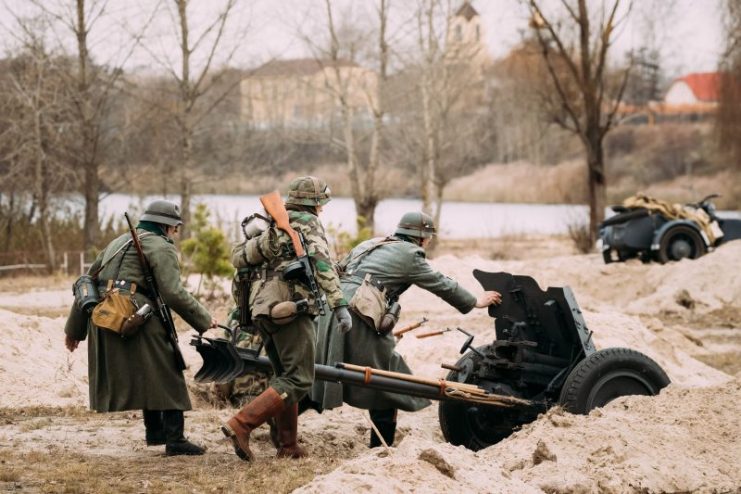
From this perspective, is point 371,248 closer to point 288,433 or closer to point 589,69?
point 288,433

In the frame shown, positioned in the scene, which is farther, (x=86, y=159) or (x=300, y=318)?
(x=86, y=159)

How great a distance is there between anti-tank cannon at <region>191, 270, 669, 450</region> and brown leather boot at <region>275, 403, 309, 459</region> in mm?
311

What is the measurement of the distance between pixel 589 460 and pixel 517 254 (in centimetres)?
2665

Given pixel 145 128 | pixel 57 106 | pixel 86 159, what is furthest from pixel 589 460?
pixel 145 128

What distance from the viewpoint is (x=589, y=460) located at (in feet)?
21.1

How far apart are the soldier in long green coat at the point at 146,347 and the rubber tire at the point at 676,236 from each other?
17.3 metres

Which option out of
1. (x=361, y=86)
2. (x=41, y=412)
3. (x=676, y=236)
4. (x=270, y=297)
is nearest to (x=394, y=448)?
(x=270, y=297)

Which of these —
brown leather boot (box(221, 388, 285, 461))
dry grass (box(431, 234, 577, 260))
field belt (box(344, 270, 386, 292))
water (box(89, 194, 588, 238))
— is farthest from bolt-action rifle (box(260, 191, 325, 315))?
water (box(89, 194, 588, 238))

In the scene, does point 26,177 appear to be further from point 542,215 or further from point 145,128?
point 542,215

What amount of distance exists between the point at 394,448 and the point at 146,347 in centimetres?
222

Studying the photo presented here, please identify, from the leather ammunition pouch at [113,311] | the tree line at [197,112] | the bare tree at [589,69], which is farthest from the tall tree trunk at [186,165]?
the leather ammunition pouch at [113,311]

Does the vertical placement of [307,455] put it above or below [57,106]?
below

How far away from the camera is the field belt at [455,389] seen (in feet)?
23.7

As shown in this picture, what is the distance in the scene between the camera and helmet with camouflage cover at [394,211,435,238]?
8008 millimetres
